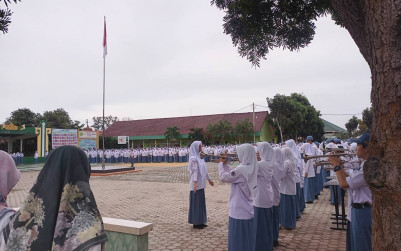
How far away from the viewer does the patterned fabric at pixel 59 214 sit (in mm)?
1490

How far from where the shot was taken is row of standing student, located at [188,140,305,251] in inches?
145

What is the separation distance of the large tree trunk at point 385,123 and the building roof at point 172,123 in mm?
27802

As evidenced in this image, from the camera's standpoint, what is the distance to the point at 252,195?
13.4 feet

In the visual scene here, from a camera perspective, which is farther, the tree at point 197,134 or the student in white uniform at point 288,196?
the tree at point 197,134

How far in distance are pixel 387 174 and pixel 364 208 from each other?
207 centimetres

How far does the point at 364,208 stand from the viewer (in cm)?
332

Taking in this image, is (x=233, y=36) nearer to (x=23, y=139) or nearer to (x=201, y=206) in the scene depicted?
(x=201, y=206)

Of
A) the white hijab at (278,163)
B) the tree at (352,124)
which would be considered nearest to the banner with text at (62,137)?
the white hijab at (278,163)

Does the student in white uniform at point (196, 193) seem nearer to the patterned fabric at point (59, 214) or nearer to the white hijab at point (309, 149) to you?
the patterned fabric at point (59, 214)

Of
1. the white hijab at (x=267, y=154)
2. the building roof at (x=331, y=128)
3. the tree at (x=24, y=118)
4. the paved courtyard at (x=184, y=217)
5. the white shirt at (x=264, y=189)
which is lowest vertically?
the paved courtyard at (x=184, y=217)

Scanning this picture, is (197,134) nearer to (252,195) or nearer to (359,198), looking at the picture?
(252,195)

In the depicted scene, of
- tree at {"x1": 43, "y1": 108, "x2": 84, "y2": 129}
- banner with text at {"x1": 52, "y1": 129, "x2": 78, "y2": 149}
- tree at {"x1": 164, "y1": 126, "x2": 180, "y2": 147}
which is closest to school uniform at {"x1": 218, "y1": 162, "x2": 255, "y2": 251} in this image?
banner with text at {"x1": 52, "y1": 129, "x2": 78, "y2": 149}

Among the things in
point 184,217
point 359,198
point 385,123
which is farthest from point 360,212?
point 184,217

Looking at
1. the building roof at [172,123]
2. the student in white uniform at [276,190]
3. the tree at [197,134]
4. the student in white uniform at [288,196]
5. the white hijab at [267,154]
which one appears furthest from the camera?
the building roof at [172,123]
